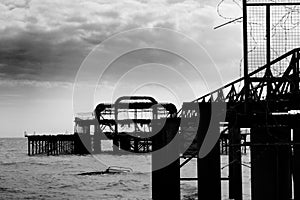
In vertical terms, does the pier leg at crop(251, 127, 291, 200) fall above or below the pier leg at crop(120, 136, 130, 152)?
above

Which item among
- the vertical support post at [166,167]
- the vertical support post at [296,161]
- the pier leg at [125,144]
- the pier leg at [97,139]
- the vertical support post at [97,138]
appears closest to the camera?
the vertical support post at [166,167]

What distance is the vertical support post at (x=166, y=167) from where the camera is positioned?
17.8m

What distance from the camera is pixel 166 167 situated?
18016 millimetres

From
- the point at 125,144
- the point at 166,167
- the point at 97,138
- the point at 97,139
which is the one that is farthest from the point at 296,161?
the point at 97,138

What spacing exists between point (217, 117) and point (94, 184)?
111 feet

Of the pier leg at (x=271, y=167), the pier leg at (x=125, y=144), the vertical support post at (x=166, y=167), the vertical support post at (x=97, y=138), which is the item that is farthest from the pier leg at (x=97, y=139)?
the pier leg at (x=271, y=167)

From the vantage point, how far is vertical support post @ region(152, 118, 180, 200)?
17781mm

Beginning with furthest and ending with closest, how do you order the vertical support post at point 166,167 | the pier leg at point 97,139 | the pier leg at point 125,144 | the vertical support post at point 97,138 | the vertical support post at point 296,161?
the pier leg at point 97,139 < the vertical support post at point 97,138 < the pier leg at point 125,144 < the vertical support post at point 296,161 < the vertical support post at point 166,167

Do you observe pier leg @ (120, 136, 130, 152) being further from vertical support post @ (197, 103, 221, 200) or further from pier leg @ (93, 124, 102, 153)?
vertical support post @ (197, 103, 221, 200)

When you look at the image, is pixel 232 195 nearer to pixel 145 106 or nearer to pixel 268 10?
pixel 268 10

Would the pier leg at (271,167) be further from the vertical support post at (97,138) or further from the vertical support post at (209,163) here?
the vertical support post at (97,138)

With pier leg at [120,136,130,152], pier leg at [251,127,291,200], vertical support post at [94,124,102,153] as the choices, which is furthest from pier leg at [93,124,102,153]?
pier leg at [251,127,291,200]

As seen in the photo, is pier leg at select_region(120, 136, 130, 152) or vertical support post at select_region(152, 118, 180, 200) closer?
vertical support post at select_region(152, 118, 180, 200)

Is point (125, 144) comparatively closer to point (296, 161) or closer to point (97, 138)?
point (97, 138)
